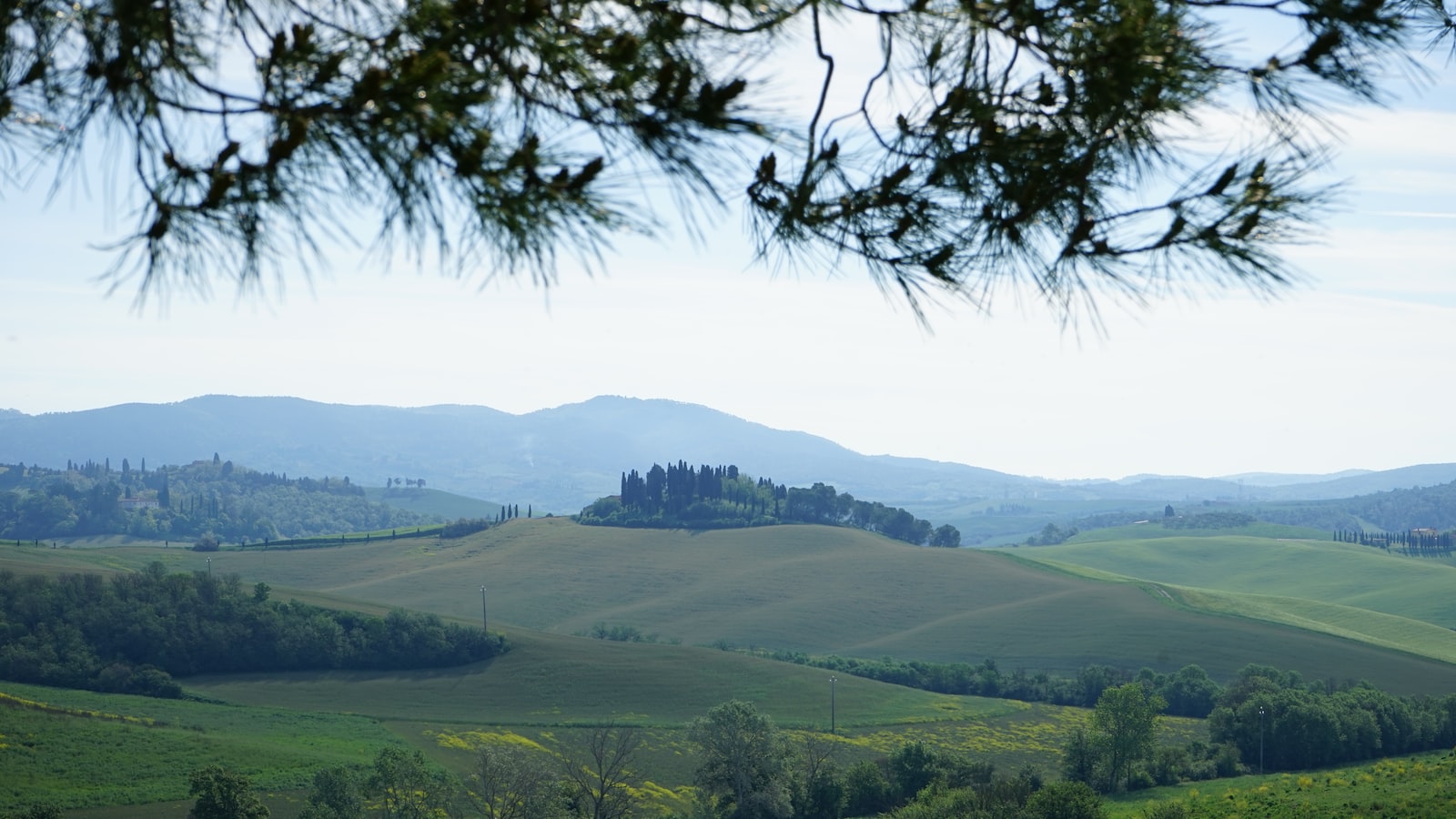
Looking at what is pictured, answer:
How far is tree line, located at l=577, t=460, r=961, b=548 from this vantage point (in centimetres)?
13912

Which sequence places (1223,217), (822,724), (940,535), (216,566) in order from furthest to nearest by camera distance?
(940,535)
(216,566)
(822,724)
(1223,217)

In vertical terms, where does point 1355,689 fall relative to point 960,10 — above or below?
below

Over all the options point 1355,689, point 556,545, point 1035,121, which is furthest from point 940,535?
point 1035,121

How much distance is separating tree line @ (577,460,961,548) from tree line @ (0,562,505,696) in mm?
60874

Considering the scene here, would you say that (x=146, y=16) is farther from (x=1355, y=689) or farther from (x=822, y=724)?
(x=1355, y=689)

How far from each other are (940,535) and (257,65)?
14855 cm

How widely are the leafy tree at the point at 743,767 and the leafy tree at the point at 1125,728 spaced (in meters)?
15.7

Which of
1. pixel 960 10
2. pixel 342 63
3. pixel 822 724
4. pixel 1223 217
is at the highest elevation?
pixel 960 10

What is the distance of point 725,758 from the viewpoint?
47.7 m

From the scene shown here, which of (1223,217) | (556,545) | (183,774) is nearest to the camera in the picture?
(1223,217)

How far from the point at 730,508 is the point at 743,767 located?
309ft

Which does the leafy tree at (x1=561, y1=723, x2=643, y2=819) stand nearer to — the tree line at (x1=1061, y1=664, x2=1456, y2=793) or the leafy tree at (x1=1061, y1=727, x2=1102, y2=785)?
the leafy tree at (x1=1061, y1=727, x2=1102, y2=785)

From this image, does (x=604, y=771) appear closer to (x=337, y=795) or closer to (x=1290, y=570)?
(x=337, y=795)

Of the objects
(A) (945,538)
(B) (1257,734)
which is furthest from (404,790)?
(A) (945,538)
